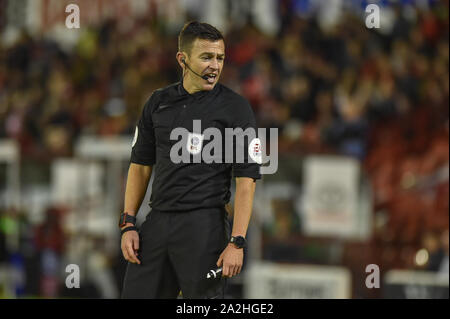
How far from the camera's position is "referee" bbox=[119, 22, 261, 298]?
11.9 ft

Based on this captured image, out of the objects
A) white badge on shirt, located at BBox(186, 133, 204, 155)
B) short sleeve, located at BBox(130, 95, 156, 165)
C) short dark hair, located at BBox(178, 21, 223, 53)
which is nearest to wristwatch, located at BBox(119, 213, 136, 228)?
short sleeve, located at BBox(130, 95, 156, 165)

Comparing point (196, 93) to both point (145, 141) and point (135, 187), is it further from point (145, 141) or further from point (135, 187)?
point (135, 187)

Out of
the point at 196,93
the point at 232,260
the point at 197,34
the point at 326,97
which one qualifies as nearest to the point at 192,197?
the point at 232,260

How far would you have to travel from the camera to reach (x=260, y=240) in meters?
7.91

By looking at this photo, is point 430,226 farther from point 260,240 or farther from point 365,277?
point 260,240

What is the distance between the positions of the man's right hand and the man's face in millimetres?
827

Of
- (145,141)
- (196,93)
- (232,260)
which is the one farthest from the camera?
(145,141)

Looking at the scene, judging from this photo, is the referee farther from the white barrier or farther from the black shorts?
the white barrier

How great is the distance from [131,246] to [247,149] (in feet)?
2.54

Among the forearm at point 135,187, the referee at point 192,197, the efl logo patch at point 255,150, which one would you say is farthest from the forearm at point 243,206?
the forearm at point 135,187

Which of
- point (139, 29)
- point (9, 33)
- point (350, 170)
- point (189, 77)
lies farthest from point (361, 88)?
point (9, 33)

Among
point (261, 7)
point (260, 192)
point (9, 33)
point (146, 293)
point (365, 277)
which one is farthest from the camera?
point (9, 33)

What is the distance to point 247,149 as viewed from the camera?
3.61 meters

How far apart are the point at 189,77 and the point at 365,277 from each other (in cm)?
432
